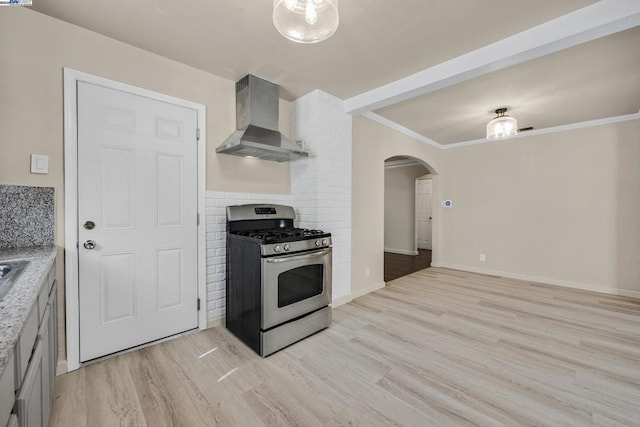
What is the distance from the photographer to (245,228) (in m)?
2.75

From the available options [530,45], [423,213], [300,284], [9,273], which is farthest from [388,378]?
[423,213]

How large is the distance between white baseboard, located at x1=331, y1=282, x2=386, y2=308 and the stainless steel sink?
2.65 m

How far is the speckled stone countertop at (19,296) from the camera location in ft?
2.23

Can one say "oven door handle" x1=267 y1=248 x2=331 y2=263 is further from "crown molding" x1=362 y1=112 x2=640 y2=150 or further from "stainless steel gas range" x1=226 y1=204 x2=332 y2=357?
"crown molding" x1=362 y1=112 x2=640 y2=150

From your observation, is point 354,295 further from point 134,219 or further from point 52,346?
point 52,346

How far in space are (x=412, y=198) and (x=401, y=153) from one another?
297cm

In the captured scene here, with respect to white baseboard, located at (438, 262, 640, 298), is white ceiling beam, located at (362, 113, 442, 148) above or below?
above

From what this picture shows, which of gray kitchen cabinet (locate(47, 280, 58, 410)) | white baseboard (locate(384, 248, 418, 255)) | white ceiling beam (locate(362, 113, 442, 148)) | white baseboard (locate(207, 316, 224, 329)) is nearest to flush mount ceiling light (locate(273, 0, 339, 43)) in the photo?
gray kitchen cabinet (locate(47, 280, 58, 410))

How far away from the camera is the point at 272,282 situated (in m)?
2.22

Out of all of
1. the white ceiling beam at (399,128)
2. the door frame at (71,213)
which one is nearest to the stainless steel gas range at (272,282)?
the door frame at (71,213)

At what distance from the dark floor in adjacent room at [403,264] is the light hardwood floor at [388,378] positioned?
2005mm

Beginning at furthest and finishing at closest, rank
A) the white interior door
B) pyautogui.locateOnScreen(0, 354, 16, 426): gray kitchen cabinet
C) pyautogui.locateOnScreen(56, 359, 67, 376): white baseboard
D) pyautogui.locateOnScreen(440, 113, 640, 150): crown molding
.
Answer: the white interior door → pyautogui.locateOnScreen(440, 113, 640, 150): crown molding → pyautogui.locateOnScreen(56, 359, 67, 376): white baseboard → pyautogui.locateOnScreen(0, 354, 16, 426): gray kitchen cabinet

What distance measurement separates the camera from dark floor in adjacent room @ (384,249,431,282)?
5023mm

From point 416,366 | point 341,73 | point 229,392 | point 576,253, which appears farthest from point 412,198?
point 229,392
